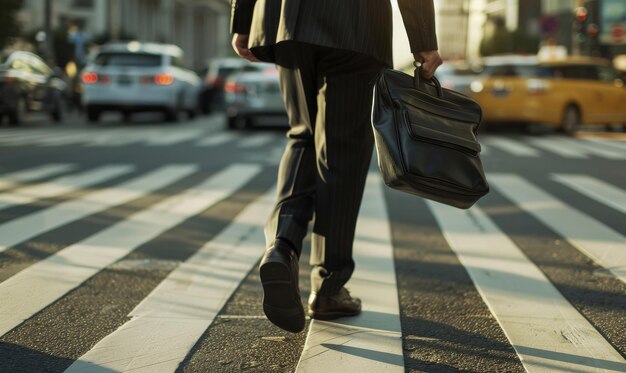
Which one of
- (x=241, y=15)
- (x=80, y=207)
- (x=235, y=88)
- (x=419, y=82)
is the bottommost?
(x=80, y=207)

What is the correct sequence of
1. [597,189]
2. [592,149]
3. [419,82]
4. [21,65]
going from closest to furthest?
[419,82] → [597,189] → [592,149] → [21,65]

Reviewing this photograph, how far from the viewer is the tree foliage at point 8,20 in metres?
22.0

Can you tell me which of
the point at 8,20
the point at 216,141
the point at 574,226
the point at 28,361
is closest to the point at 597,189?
the point at 574,226

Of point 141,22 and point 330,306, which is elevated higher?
point 141,22

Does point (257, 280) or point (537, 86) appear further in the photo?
point (537, 86)

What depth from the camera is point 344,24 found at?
3.33 metres

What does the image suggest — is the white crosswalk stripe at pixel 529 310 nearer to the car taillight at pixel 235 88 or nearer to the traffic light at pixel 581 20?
the car taillight at pixel 235 88

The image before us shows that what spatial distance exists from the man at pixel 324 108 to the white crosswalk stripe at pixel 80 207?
80.4 inches

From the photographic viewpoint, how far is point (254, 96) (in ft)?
57.6

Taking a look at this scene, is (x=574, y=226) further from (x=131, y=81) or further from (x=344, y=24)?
(x=131, y=81)

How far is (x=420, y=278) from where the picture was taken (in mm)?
4477

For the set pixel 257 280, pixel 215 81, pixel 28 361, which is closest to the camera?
pixel 28 361

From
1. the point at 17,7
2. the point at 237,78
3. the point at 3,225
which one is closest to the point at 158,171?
the point at 3,225

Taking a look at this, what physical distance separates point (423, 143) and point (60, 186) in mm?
5400
